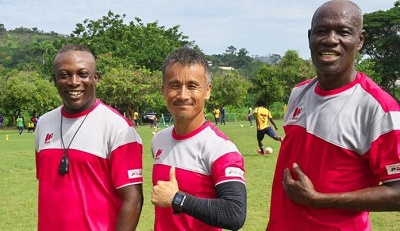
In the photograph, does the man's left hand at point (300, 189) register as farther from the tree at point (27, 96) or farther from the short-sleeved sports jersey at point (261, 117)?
the tree at point (27, 96)

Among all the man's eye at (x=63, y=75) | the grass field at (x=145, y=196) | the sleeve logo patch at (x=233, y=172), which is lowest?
the grass field at (x=145, y=196)

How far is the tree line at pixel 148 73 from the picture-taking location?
129ft

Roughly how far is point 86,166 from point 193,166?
60 centimetres

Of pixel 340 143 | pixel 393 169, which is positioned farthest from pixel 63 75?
pixel 393 169

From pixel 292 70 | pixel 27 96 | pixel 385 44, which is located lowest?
pixel 27 96

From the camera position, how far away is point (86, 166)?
109 inches

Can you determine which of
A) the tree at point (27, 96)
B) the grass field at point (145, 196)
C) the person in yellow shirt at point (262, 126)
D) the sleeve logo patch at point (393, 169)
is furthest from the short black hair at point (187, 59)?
the tree at point (27, 96)

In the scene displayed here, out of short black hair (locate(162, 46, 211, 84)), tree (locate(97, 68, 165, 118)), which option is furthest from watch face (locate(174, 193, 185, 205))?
tree (locate(97, 68, 165, 118))

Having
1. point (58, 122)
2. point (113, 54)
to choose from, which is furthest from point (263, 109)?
point (113, 54)

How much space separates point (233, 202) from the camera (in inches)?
96.9

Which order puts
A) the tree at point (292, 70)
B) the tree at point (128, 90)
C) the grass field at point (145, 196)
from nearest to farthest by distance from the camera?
the grass field at point (145, 196) → the tree at point (128, 90) → the tree at point (292, 70)

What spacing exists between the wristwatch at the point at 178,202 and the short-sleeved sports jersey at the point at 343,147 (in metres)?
0.55

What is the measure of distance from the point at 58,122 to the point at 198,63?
945 millimetres

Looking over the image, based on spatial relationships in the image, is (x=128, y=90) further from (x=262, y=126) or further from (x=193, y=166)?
(x=193, y=166)
